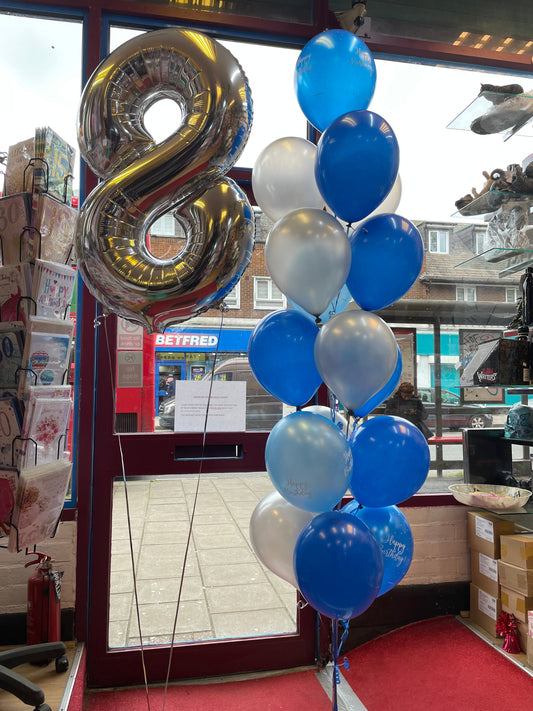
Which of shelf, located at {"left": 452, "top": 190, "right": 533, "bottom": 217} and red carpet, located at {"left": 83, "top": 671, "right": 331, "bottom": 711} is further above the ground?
shelf, located at {"left": 452, "top": 190, "right": 533, "bottom": 217}

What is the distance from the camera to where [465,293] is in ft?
8.52

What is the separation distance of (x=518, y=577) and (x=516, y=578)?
1 centimetres

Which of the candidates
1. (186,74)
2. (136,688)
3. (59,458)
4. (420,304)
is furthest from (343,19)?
(136,688)

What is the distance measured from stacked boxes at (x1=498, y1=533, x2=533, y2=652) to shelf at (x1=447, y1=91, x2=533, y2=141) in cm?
192

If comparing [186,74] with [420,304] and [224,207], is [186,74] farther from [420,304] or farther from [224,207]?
[420,304]

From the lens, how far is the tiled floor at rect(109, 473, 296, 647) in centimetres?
221

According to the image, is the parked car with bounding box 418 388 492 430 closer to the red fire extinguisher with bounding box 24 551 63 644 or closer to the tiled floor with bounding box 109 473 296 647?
the tiled floor with bounding box 109 473 296 647

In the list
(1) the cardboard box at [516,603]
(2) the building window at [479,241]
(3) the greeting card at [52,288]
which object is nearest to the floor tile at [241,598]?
(1) the cardboard box at [516,603]

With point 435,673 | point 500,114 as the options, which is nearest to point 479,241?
point 500,114

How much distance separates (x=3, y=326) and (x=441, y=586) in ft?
7.21

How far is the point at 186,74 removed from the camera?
1165 mm

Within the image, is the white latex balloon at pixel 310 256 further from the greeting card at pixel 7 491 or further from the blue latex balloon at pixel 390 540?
the greeting card at pixel 7 491

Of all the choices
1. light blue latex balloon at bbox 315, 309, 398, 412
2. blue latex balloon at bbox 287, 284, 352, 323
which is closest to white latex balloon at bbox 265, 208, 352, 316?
light blue latex balloon at bbox 315, 309, 398, 412

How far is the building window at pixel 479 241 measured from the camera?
2.53 meters
